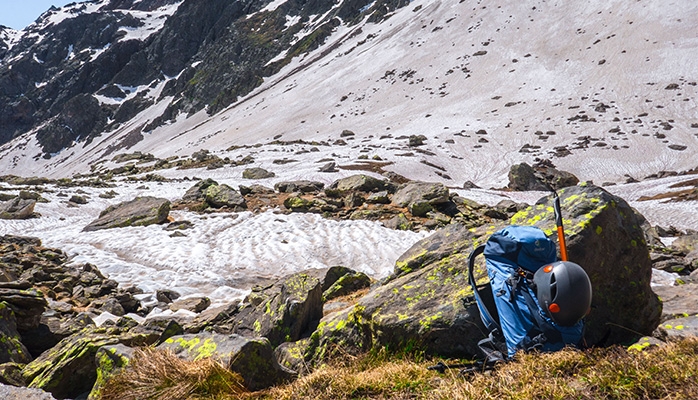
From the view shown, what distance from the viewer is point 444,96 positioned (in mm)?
70812

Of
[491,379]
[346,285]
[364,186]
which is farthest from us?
[364,186]

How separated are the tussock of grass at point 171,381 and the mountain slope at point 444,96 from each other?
33.9 metres

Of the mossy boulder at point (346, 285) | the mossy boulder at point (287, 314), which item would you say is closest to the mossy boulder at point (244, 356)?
the mossy boulder at point (287, 314)

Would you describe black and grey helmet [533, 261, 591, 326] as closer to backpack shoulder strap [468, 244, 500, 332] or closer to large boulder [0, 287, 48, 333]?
backpack shoulder strap [468, 244, 500, 332]

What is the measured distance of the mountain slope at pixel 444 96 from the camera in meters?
45.0

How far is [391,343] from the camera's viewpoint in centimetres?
485

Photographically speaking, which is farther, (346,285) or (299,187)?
(299,187)

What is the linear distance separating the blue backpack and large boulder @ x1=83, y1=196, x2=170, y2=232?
18.1 m

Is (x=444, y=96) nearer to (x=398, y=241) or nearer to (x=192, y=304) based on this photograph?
(x=398, y=241)

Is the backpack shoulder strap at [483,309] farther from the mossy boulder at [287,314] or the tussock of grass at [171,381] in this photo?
the mossy boulder at [287,314]

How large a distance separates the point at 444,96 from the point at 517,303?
71.4 metres

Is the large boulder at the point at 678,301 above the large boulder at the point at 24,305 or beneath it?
beneath

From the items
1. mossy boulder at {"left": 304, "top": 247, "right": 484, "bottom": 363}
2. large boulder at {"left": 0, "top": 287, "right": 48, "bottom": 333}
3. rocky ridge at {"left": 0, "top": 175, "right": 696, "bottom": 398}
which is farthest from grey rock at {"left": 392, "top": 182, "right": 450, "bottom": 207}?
large boulder at {"left": 0, "top": 287, "right": 48, "bottom": 333}

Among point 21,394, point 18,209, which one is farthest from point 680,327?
point 18,209
